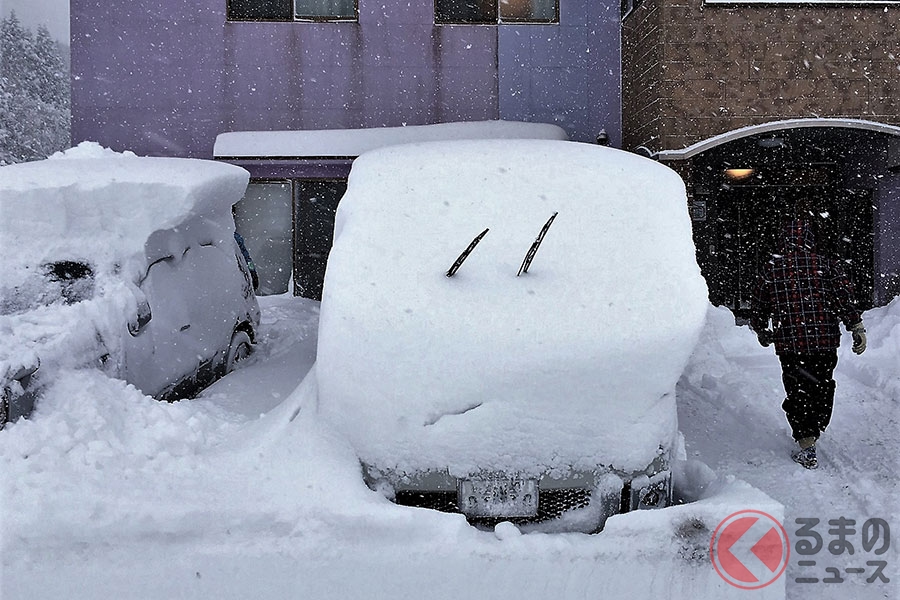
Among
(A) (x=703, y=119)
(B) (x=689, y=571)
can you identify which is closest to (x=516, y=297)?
(B) (x=689, y=571)

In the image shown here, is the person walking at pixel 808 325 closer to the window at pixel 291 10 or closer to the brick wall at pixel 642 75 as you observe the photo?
the brick wall at pixel 642 75

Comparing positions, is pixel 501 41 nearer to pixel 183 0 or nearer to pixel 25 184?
pixel 183 0

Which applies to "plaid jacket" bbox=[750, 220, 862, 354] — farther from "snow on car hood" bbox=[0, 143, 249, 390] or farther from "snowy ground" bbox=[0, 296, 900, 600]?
"snow on car hood" bbox=[0, 143, 249, 390]

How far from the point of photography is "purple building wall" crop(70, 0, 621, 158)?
10766mm

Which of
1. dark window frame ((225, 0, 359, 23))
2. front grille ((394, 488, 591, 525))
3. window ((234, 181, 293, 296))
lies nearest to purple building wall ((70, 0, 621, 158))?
dark window frame ((225, 0, 359, 23))

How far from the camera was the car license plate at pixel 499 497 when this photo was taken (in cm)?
291

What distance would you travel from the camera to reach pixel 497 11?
11211 millimetres

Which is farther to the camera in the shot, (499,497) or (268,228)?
(268,228)

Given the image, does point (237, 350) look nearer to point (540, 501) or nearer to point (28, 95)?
point (540, 501)

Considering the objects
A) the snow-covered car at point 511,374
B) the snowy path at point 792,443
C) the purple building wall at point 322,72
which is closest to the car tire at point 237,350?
the snow-covered car at point 511,374

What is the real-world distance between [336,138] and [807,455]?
791cm

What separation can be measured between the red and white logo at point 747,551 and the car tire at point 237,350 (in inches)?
138

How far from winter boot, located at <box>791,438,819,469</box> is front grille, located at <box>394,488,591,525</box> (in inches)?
102

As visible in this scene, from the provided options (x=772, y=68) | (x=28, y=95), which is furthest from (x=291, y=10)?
(x=28, y=95)
